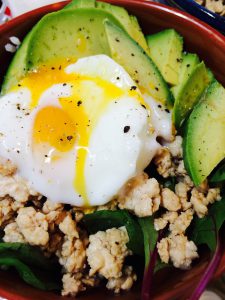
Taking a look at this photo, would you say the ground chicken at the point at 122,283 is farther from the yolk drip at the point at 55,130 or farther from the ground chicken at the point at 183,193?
the yolk drip at the point at 55,130

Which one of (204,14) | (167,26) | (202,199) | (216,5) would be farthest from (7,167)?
(216,5)

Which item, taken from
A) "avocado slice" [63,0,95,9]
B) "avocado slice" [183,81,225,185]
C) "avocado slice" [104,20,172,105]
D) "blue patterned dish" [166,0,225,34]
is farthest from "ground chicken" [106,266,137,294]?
"blue patterned dish" [166,0,225,34]

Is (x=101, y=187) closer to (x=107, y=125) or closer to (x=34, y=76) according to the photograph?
(x=107, y=125)

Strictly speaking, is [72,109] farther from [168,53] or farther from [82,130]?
[168,53]

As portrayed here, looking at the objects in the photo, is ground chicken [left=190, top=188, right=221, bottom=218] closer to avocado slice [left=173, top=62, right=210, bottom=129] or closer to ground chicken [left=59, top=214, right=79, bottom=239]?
avocado slice [left=173, top=62, right=210, bottom=129]

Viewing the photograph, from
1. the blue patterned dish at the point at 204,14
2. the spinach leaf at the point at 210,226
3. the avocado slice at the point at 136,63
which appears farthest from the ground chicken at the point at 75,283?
the blue patterned dish at the point at 204,14

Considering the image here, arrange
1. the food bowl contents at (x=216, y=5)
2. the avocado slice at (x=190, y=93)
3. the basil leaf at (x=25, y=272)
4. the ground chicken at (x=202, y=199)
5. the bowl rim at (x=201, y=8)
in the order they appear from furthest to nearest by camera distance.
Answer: the food bowl contents at (x=216, y=5) → the bowl rim at (x=201, y=8) → the avocado slice at (x=190, y=93) → the ground chicken at (x=202, y=199) → the basil leaf at (x=25, y=272)
